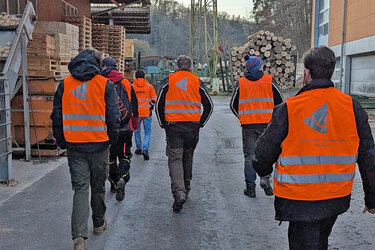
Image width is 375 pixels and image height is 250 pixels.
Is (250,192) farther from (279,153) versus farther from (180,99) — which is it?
(279,153)

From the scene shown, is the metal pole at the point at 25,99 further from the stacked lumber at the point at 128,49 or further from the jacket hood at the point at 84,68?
the stacked lumber at the point at 128,49

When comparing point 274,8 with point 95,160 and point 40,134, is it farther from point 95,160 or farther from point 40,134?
point 95,160

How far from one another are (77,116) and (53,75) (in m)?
5.43

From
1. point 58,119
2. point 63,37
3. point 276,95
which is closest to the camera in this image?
point 58,119

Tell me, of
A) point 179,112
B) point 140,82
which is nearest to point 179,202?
point 179,112

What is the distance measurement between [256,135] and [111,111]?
8.54 ft

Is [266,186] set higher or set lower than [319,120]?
lower

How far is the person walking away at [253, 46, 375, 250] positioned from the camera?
3002 mm

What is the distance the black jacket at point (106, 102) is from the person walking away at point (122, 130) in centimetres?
158

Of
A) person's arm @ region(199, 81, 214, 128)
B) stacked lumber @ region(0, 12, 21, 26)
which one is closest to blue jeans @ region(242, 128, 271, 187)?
person's arm @ region(199, 81, 214, 128)

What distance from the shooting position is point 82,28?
1327 centimetres

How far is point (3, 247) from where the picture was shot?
15.7 feet

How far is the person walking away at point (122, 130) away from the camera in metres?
6.22

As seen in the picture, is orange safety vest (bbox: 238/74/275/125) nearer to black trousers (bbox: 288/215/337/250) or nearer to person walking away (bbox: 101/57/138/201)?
person walking away (bbox: 101/57/138/201)
